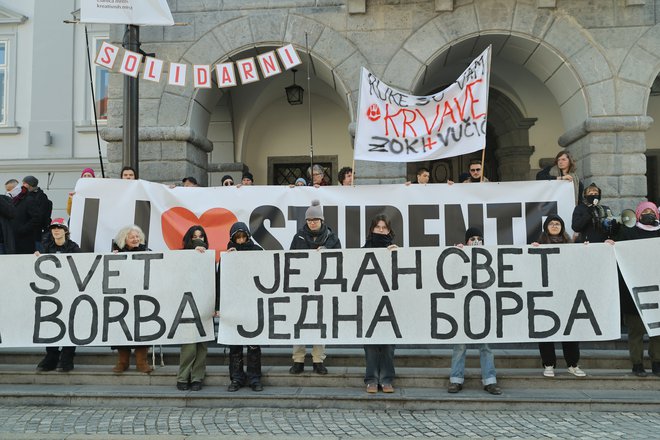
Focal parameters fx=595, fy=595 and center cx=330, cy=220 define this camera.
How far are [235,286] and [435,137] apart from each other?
3.25 metres

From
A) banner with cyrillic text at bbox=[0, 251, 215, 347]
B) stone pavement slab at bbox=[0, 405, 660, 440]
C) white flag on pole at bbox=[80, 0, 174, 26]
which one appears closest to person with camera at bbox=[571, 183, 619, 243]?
stone pavement slab at bbox=[0, 405, 660, 440]

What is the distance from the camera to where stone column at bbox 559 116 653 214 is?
8672mm

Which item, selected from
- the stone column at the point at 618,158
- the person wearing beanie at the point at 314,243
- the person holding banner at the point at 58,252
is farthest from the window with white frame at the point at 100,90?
the stone column at the point at 618,158

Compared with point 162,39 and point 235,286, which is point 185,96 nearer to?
point 162,39

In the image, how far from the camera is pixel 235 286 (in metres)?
6.39

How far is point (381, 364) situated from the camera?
20.3 feet

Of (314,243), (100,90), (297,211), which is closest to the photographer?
(314,243)

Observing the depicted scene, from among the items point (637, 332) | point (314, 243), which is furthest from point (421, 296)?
point (637, 332)

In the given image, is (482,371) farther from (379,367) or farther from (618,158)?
(618,158)

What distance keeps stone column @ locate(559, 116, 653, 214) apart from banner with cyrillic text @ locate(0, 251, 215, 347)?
585cm

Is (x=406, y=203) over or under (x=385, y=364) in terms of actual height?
over

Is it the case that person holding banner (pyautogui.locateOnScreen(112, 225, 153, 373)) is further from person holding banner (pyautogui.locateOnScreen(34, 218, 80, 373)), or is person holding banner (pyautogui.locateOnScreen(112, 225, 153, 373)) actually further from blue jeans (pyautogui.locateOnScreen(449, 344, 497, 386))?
blue jeans (pyautogui.locateOnScreen(449, 344, 497, 386))

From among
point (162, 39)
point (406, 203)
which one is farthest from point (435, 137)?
point (162, 39)

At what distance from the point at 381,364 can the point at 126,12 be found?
5.92 meters
